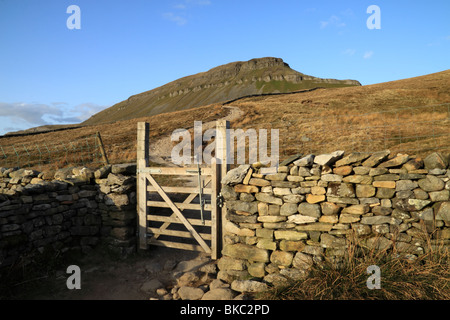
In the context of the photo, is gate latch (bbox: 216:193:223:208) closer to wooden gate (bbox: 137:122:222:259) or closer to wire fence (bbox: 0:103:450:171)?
wooden gate (bbox: 137:122:222:259)

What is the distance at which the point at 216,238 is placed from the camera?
20.5 ft

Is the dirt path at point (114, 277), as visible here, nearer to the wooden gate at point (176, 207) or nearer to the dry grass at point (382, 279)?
the wooden gate at point (176, 207)

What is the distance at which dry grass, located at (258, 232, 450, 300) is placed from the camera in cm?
396

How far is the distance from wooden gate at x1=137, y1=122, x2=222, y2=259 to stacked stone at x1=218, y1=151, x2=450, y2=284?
64 centimetres

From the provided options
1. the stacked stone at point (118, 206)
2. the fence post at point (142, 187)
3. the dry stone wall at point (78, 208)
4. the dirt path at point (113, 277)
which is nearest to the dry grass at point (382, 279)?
the dirt path at point (113, 277)

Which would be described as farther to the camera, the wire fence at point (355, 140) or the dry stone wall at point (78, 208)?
the wire fence at point (355, 140)

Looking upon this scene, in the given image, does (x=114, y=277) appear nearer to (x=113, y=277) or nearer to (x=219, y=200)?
(x=113, y=277)

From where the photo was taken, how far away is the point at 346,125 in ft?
51.3

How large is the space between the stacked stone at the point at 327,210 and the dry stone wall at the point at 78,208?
2887mm

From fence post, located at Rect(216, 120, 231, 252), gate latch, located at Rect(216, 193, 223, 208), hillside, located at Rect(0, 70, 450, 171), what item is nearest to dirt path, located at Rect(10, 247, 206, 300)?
fence post, located at Rect(216, 120, 231, 252)

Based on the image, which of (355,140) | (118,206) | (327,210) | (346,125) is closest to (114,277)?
(118,206)

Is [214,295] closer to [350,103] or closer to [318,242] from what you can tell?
[318,242]

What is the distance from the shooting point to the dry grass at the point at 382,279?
396 cm
